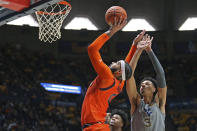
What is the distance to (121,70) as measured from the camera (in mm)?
3219

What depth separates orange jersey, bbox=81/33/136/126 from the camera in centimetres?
313

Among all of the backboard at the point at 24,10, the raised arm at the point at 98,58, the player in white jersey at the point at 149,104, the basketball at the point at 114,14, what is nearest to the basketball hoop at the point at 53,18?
the backboard at the point at 24,10

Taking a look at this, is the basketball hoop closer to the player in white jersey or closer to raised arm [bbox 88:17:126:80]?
raised arm [bbox 88:17:126:80]

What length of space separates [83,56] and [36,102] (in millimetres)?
5796

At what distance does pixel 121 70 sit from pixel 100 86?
254 millimetres

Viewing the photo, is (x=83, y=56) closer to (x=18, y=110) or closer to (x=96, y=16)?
(x=96, y=16)

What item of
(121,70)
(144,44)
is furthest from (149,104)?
(144,44)

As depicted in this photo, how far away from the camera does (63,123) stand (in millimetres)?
15227

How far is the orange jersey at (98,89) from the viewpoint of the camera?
3.13 meters

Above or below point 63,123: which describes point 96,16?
above

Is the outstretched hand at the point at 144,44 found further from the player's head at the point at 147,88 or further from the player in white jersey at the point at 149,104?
the player's head at the point at 147,88

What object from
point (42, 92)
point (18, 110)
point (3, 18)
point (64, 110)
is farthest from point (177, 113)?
point (3, 18)

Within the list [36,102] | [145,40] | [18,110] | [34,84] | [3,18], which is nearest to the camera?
[145,40]

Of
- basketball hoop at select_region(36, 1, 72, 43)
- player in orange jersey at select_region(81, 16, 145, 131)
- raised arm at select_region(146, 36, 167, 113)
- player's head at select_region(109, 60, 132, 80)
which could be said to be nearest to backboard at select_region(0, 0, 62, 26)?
basketball hoop at select_region(36, 1, 72, 43)
